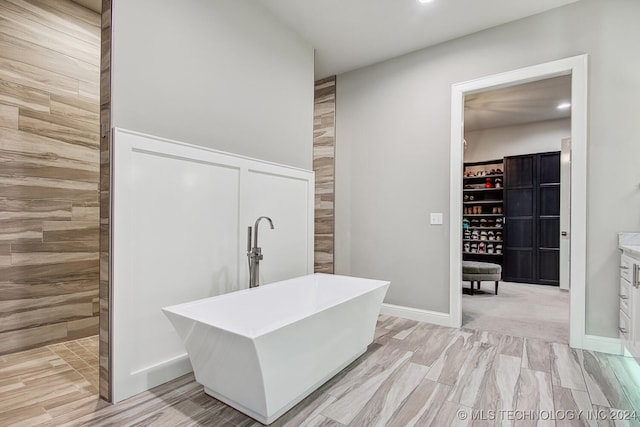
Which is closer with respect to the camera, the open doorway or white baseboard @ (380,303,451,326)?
white baseboard @ (380,303,451,326)

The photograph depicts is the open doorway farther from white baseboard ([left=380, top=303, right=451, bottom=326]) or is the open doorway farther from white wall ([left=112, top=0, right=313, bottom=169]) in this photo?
white wall ([left=112, top=0, right=313, bottom=169])

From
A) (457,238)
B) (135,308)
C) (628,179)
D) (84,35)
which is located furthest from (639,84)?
(84,35)

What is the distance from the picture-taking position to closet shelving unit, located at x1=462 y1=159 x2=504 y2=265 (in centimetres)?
621

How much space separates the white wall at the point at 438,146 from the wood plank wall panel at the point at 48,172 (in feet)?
8.33

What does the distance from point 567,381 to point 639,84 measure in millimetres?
2254

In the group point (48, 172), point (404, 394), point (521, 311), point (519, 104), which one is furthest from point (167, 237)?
point (519, 104)

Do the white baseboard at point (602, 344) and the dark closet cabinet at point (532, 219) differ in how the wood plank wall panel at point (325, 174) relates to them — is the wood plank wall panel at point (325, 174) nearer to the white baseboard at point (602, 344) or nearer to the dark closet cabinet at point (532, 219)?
the white baseboard at point (602, 344)

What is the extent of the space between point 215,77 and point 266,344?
194 cm

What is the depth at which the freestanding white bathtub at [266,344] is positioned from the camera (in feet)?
4.92

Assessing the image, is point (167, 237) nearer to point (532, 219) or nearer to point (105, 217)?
point (105, 217)

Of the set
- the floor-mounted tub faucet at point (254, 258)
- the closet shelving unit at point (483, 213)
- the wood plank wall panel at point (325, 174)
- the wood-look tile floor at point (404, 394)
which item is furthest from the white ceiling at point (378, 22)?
the wood-look tile floor at point (404, 394)

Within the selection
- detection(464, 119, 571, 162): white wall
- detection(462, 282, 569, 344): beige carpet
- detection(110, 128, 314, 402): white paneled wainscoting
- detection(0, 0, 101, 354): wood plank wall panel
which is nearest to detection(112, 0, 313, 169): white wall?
detection(110, 128, 314, 402): white paneled wainscoting

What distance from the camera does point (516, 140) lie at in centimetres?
613

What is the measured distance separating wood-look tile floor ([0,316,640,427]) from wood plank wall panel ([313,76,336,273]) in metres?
1.70
